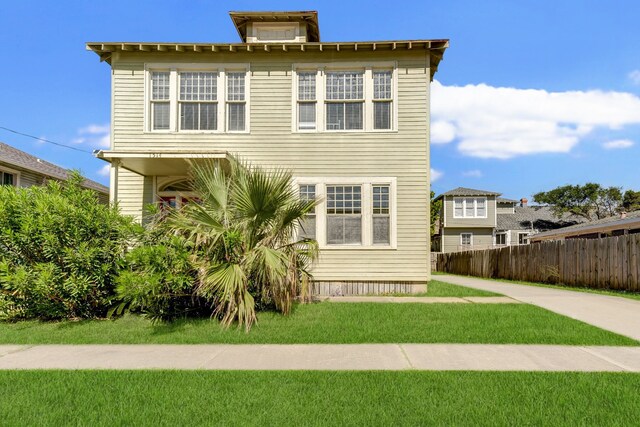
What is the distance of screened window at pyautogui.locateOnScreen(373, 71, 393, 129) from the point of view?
1215cm

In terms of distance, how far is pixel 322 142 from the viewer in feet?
39.6

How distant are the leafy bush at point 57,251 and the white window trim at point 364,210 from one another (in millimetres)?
5380

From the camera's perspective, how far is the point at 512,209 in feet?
149

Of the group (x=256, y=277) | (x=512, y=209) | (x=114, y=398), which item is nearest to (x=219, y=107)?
(x=256, y=277)

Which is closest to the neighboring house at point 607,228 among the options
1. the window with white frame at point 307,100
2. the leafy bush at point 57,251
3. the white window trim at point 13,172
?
the window with white frame at point 307,100

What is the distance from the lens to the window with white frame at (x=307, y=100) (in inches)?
480

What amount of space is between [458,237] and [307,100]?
28.3 metres

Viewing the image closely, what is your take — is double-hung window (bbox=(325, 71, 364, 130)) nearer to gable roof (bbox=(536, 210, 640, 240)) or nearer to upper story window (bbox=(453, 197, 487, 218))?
gable roof (bbox=(536, 210, 640, 240))

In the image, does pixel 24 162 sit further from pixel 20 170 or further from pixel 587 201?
pixel 587 201

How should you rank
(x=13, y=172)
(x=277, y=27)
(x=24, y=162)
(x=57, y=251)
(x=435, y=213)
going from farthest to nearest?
(x=435, y=213) < (x=24, y=162) < (x=13, y=172) < (x=277, y=27) < (x=57, y=251)

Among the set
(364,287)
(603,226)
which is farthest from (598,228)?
(364,287)

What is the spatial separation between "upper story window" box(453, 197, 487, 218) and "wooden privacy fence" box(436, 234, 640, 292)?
13648mm

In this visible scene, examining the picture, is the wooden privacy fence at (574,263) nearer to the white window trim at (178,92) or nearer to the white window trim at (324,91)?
the white window trim at (324,91)

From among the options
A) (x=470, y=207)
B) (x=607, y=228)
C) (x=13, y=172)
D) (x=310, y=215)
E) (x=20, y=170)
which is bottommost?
(x=607, y=228)
